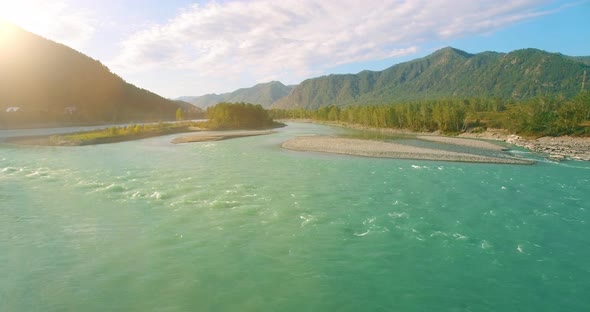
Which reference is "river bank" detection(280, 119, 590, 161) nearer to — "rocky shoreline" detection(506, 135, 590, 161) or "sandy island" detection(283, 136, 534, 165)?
"rocky shoreline" detection(506, 135, 590, 161)

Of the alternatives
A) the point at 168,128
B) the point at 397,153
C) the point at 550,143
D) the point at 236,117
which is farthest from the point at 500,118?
the point at 168,128

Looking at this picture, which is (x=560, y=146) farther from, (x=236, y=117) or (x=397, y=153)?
(x=236, y=117)

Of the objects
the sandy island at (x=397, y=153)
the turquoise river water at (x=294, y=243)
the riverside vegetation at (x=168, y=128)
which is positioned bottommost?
the turquoise river water at (x=294, y=243)

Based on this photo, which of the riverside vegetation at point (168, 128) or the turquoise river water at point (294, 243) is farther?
the riverside vegetation at point (168, 128)

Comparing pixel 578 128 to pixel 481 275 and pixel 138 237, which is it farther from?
pixel 138 237

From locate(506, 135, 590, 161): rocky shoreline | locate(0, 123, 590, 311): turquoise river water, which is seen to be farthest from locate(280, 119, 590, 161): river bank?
locate(0, 123, 590, 311): turquoise river water

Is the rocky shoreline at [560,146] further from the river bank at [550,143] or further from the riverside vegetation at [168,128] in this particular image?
the riverside vegetation at [168,128]

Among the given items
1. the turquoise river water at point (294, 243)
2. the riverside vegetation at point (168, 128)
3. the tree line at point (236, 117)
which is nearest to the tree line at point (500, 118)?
the tree line at point (236, 117)
